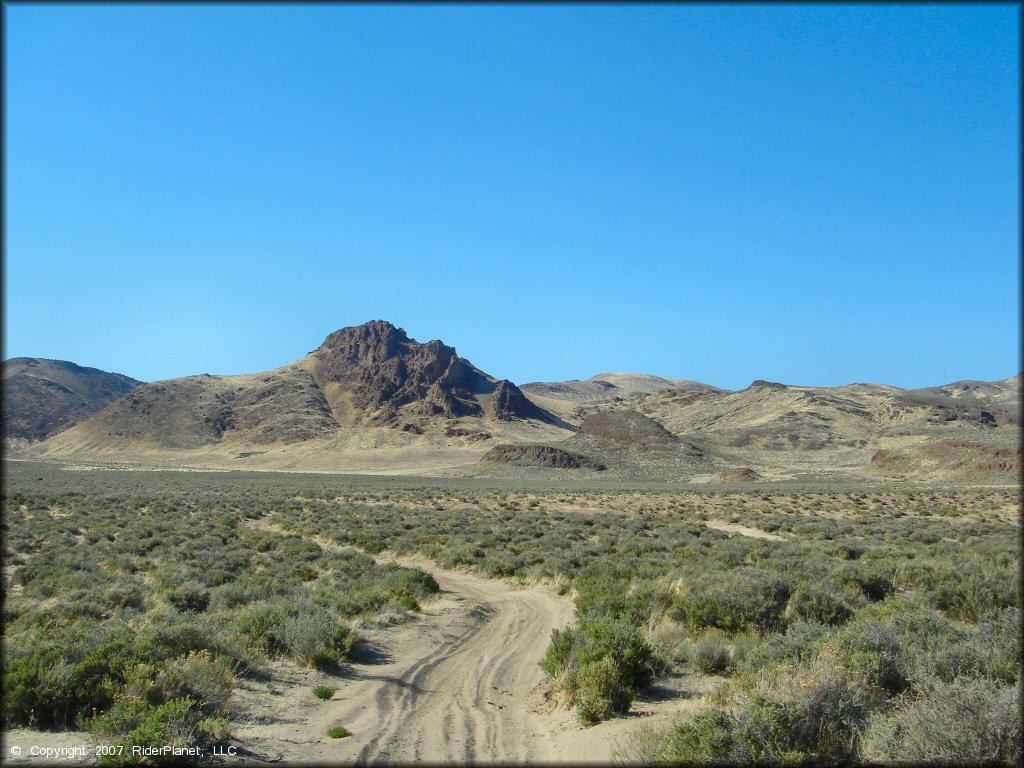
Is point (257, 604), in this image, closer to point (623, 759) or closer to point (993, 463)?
point (623, 759)

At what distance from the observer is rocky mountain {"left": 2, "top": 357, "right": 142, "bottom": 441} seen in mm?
139500

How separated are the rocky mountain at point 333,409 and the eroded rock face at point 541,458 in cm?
2861

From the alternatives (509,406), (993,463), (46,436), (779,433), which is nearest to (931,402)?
(779,433)

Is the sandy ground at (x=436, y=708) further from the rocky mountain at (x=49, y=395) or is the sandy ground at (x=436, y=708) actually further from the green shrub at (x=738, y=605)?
the rocky mountain at (x=49, y=395)

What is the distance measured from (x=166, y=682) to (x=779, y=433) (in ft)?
360

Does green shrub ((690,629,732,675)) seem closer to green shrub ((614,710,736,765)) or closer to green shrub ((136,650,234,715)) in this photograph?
green shrub ((614,710,736,765))

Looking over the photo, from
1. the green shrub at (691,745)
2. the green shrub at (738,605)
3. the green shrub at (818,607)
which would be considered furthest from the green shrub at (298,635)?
the green shrub at (818,607)

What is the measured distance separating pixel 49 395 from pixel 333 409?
79.0 meters

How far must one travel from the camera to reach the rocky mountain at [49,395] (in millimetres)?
139500

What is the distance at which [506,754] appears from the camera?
267 inches

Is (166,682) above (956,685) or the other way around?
the other way around

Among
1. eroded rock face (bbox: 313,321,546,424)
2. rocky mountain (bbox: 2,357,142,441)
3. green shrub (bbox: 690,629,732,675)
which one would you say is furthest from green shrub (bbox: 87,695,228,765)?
rocky mountain (bbox: 2,357,142,441)

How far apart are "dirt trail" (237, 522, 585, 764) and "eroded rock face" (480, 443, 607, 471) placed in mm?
72757

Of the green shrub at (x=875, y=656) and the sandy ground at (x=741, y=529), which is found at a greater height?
the green shrub at (x=875, y=656)
